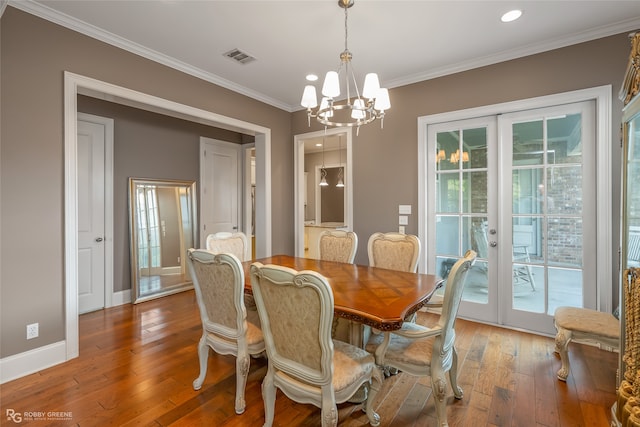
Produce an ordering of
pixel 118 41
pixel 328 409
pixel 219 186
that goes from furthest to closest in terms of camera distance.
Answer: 1. pixel 219 186
2. pixel 118 41
3. pixel 328 409

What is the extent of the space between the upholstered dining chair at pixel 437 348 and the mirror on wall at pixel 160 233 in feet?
11.9

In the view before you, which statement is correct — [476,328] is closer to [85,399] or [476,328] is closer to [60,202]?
[85,399]

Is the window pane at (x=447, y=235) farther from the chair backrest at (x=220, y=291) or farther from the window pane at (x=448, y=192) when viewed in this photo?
the chair backrest at (x=220, y=291)

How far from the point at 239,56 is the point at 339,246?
7.29 feet

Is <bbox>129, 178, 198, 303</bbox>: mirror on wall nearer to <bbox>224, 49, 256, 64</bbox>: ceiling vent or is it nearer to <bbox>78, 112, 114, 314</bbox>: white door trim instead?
<bbox>78, 112, 114, 314</bbox>: white door trim

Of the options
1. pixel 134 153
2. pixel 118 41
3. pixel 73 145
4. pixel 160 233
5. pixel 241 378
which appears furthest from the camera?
pixel 160 233

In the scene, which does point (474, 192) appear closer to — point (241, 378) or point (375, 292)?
point (375, 292)

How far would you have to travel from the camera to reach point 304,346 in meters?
1.46

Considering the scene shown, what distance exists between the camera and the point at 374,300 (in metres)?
1.76

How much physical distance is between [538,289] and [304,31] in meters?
3.33

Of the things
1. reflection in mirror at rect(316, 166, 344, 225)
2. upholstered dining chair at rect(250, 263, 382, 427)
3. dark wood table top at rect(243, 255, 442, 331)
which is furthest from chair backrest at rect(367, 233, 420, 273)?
reflection in mirror at rect(316, 166, 344, 225)

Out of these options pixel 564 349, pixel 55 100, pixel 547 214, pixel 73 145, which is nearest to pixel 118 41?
pixel 55 100

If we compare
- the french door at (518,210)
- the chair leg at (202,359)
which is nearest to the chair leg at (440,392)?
the chair leg at (202,359)

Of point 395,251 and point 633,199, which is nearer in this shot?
point 633,199
